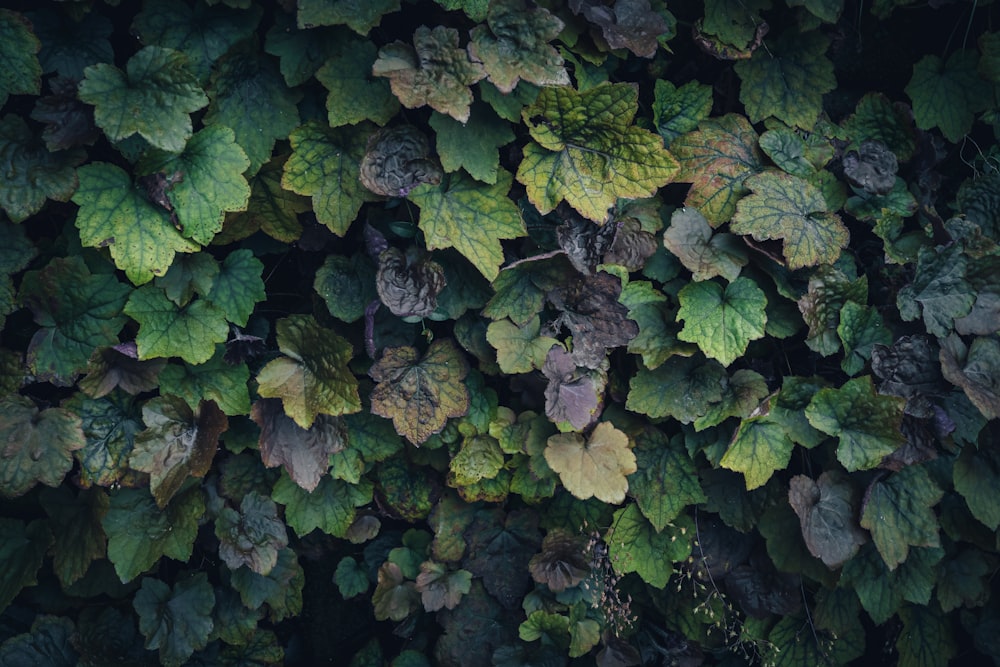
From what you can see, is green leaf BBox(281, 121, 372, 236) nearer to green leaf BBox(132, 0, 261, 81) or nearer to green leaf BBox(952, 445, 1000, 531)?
green leaf BBox(132, 0, 261, 81)

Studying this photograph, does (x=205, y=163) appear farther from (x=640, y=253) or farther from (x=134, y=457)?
(x=640, y=253)

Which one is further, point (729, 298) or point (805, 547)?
point (805, 547)

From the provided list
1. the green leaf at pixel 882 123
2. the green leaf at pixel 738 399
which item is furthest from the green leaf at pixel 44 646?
the green leaf at pixel 882 123

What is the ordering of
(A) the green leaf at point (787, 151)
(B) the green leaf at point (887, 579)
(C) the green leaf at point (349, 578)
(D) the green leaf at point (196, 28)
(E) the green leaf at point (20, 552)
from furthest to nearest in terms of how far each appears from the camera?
(C) the green leaf at point (349, 578)
(B) the green leaf at point (887, 579)
(A) the green leaf at point (787, 151)
(E) the green leaf at point (20, 552)
(D) the green leaf at point (196, 28)

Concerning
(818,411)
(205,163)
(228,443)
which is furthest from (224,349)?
(818,411)

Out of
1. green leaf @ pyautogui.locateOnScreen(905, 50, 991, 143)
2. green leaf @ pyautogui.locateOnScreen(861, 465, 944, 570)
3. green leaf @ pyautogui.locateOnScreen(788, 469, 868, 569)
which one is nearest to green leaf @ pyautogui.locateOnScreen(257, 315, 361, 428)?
green leaf @ pyautogui.locateOnScreen(788, 469, 868, 569)

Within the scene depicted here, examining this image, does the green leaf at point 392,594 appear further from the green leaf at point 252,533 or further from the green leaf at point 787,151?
the green leaf at point 787,151

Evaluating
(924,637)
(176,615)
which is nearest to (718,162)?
A: (924,637)
